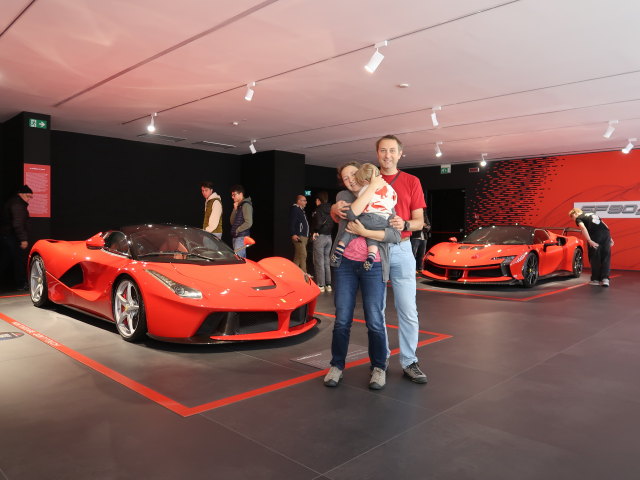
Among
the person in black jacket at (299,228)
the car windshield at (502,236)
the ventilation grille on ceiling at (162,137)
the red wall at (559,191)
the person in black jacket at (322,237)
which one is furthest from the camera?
the red wall at (559,191)

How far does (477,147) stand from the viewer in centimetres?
1115

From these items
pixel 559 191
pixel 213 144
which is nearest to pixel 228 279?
pixel 213 144

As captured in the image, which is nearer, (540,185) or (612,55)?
(612,55)

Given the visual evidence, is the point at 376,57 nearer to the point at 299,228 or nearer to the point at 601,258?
the point at 299,228

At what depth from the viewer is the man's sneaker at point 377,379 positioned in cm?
299

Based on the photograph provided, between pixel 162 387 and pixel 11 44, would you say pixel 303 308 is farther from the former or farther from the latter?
pixel 11 44

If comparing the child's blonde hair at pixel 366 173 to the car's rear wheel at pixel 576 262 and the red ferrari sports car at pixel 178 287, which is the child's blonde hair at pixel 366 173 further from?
the car's rear wheel at pixel 576 262

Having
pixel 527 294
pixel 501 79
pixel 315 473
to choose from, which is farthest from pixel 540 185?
pixel 315 473

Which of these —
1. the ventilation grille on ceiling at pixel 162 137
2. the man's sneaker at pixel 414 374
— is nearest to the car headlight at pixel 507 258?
the man's sneaker at pixel 414 374

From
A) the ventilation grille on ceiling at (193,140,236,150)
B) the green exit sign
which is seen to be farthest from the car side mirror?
the ventilation grille on ceiling at (193,140,236,150)

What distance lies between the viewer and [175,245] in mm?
4754

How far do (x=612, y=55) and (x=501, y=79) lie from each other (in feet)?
3.93

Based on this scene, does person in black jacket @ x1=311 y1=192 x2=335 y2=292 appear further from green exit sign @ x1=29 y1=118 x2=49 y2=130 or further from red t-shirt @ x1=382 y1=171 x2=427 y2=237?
green exit sign @ x1=29 y1=118 x2=49 y2=130

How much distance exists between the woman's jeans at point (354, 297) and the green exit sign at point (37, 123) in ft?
24.3
